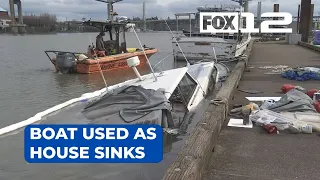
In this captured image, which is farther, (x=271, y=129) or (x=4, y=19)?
(x=4, y=19)

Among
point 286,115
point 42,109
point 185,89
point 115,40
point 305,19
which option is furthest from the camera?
point 305,19

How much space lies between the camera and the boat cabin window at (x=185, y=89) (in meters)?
8.57

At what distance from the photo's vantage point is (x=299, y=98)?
6754 millimetres

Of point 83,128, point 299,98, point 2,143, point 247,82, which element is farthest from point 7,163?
point 247,82

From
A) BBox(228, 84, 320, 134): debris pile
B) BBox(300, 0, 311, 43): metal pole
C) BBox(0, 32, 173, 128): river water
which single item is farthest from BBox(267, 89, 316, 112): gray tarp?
BBox(300, 0, 311, 43): metal pole

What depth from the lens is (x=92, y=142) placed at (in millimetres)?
4855

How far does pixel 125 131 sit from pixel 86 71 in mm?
15740

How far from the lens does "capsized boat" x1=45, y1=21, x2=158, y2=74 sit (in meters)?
20.3

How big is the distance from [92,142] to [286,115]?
330cm

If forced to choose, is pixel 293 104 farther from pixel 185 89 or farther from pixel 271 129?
pixel 185 89

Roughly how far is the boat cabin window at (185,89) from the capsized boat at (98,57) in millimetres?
10450

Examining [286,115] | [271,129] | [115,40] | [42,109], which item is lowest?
[42,109]

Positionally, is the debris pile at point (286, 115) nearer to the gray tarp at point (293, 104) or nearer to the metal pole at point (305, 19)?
the gray tarp at point (293, 104)

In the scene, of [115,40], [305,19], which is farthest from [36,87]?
[305,19]
